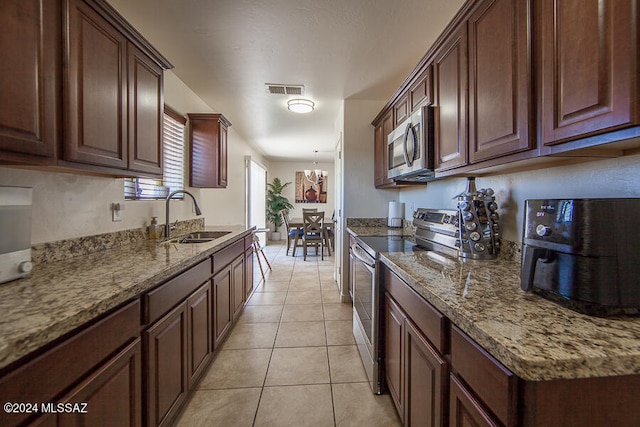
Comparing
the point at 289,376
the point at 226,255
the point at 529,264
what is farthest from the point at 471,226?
the point at 226,255

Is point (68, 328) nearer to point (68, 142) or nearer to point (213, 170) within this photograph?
point (68, 142)

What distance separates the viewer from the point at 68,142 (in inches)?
43.7

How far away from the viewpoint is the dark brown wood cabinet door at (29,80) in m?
0.89

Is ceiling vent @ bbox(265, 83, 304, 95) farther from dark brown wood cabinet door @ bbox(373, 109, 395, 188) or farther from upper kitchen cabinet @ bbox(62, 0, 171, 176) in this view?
upper kitchen cabinet @ bbox(62, 0, 171, 176)

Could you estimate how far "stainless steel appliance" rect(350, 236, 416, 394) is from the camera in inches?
65.7

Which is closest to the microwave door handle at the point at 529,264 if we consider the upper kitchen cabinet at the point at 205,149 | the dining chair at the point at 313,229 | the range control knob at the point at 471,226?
the range control knob at the point at 471,226

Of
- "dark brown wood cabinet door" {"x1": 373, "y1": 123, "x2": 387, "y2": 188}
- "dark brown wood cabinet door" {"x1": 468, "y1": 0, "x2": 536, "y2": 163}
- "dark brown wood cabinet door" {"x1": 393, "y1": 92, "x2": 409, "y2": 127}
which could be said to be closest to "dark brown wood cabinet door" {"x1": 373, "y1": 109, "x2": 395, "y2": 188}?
"dark brown wood cabinet door" {"x1": 373, "y1": 123, "x2": 387, "y2": 188}

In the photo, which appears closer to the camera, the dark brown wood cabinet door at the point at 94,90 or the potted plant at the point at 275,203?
the dark brown wood cabinet door at the point at 94,90

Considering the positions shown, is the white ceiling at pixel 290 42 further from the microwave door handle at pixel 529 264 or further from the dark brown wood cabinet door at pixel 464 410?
the dark brown wood cabinet door at pixel 464 410

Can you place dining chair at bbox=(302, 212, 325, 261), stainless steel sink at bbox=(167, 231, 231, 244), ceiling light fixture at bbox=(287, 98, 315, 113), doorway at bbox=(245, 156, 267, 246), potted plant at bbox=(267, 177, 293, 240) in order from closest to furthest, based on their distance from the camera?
stainless steel sink at bbox=(167, 231, 231, 244) → ceiling light fixture at bbox=(287, 98, 315, 113) → dining chair at bbox=(302, 212, 325, 261) → doorway at bbox=(245, 156, 267, 246) → potted plant at bbox=(267, 177, 293, 240)

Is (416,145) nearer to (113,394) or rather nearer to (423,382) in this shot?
(423,382)

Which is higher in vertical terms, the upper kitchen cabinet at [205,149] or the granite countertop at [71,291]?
the upper kitchen cabinet at [205,149]

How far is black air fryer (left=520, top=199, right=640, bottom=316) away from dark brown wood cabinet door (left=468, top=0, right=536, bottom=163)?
0.35 metres

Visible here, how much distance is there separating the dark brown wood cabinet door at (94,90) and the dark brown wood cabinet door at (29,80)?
0.17ft
